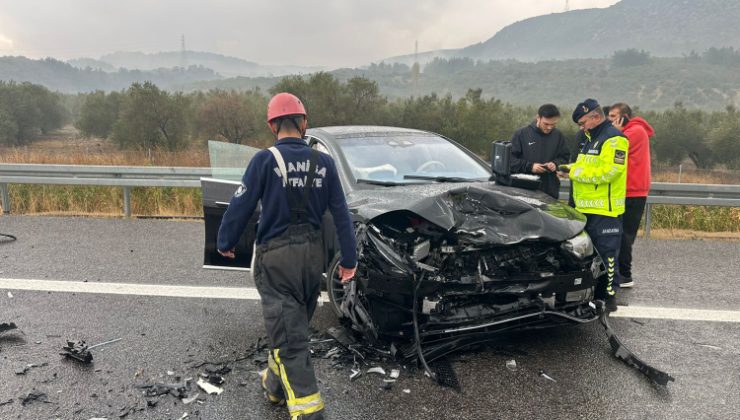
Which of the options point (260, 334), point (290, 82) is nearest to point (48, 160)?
point (260, 334)

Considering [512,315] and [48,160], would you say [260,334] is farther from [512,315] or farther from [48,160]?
[48,160]

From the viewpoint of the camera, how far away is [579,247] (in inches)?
135

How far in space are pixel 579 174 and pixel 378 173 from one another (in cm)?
174

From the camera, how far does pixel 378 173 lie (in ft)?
14.2

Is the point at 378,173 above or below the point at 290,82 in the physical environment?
below

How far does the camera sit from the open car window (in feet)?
14.2

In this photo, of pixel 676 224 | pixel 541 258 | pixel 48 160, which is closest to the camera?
pixel 541 258

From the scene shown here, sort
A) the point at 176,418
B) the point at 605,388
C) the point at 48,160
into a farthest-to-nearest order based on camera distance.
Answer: the point at 48,160
the point at 605,388
the point at 176,418

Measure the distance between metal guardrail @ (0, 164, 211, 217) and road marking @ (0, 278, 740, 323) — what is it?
321 cm

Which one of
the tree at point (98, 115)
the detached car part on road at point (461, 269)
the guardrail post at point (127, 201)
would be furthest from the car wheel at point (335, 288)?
the tree at point (98, 115)

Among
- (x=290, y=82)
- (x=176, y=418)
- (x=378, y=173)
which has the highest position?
(x=290, y=82)

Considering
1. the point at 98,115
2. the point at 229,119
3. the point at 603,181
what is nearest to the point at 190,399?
the point at 603,181

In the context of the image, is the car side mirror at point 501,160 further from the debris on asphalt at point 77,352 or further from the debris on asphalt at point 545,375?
the debris on asphalt at point 77,352

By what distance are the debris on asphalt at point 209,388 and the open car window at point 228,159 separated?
1.79 metres
